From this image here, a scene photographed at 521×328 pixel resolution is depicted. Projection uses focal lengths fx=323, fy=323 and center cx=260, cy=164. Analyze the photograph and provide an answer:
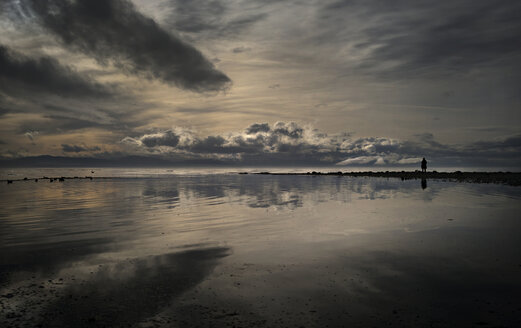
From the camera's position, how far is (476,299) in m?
9.25

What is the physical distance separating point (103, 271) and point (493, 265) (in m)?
15.0

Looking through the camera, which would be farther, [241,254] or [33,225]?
[33,225]

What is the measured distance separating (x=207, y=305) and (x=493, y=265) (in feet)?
36.6

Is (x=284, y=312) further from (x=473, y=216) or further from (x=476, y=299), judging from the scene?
(x=473, y=216)

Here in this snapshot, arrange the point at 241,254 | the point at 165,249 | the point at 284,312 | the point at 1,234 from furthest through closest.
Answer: the point at 1,234 → the point at 165,249 → the point at 241,254 → the point at 284,312

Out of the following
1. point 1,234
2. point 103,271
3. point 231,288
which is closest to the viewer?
point 231,288

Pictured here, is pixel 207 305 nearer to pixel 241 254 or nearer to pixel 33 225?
pixel 241 254

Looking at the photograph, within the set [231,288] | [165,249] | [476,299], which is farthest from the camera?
[165,249]

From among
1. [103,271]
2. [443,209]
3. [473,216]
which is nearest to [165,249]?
[103,271]

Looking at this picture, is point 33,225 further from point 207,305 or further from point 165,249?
point 207,305

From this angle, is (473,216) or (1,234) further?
(473,216)

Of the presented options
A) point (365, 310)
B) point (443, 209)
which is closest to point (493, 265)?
point (365, 310)

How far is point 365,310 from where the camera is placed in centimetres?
862

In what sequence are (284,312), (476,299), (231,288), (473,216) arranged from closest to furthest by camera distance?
1. (284,312)
2. (476,299)
3. (231,288)
4. (473,216)
